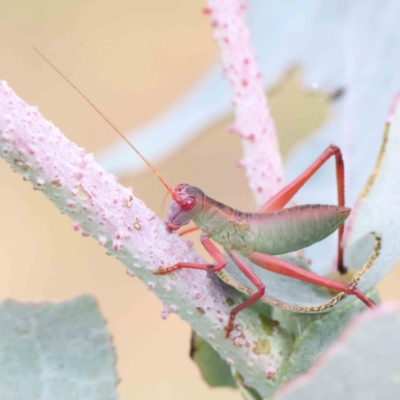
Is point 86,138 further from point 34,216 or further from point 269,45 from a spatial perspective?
point 269,45

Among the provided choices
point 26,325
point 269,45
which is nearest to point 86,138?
point 269,45

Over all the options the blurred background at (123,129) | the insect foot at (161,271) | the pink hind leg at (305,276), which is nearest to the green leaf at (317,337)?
the pink hind leg at (305,276)

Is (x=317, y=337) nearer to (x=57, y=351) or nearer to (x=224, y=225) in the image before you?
(x=57, y=351)

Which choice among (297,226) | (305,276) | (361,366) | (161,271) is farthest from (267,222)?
(361,366)

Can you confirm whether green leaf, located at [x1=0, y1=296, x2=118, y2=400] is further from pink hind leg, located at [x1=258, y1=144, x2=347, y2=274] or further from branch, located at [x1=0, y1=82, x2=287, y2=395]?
pink hind leg, located at [x1=258, y1=144, x2=347, y2=274]

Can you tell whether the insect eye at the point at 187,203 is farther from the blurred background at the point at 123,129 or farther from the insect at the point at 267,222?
the blurred background at the point at 123,129
